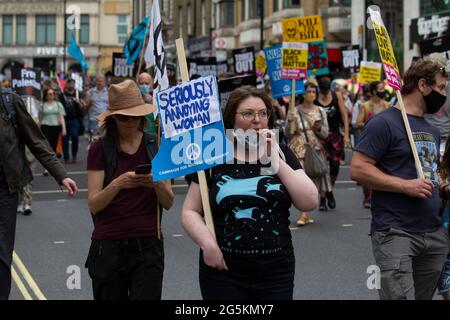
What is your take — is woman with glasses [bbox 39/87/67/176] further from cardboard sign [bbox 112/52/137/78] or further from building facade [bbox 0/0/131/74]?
building facade [bbox 0/0/131/74]

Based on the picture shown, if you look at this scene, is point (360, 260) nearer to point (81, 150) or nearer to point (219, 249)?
point (219, 249)

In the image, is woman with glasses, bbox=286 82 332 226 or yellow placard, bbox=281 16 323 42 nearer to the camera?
woman with glasses, bbox=286 82 332 226

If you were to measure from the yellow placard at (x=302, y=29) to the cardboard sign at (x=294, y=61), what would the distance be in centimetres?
181

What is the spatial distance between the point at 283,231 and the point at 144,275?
3.66 ft

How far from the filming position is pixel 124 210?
18.5ft

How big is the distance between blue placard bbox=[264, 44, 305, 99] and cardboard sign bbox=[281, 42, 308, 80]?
0.26 metres

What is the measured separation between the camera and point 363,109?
15.9 metres

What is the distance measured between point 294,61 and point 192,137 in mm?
11064

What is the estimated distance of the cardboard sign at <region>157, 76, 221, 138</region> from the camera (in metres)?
4.86

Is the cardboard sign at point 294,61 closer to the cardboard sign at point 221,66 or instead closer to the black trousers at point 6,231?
the cardboard sign at point 221,66

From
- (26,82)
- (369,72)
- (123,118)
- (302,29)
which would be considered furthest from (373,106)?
(123,118)

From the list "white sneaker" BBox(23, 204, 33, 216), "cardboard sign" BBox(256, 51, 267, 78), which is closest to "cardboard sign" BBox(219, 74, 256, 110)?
"white sneaker" BBox(23, 204, 33, 216)

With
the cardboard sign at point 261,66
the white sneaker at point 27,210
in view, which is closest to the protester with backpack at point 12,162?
the white sneaker at point 27,210
